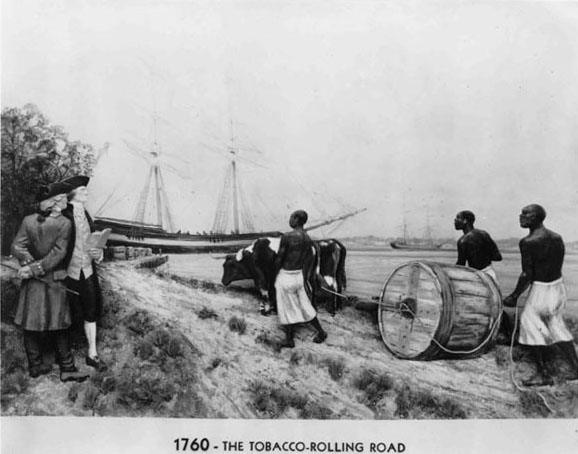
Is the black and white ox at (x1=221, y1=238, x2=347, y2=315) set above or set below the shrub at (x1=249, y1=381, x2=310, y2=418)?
above

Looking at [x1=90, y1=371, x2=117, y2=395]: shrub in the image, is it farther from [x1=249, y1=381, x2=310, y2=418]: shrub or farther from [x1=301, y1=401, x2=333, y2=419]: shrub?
[x1=301, y1=401, x2=333, y2=419]: shrub

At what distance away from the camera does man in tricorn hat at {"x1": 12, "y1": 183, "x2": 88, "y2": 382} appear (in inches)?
244

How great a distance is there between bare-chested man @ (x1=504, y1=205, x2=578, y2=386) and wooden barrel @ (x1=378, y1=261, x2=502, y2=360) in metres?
0.36

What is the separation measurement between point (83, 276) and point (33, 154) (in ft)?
4.15

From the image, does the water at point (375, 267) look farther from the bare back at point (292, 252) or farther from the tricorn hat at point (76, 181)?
the tricorn hat at point (76, 181)

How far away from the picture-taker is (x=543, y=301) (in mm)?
6266

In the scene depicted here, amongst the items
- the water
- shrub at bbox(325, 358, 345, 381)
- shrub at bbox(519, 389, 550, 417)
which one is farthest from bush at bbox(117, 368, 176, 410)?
Answer: shrub at bbox(519, 389, 550, 417)

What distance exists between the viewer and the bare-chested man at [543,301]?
626 centimetres

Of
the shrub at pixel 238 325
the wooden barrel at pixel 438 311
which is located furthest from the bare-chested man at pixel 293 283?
the wooden barrel at pixel 438 311

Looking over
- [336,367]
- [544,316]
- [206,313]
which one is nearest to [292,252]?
[206,313]

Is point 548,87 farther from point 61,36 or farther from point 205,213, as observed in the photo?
point 61,36

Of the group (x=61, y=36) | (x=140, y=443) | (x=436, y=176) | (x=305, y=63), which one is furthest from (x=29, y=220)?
(x=436, y=176)

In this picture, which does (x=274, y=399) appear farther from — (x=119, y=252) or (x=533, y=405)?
(x=533, y=405)

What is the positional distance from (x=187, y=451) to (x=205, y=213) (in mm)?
2189
